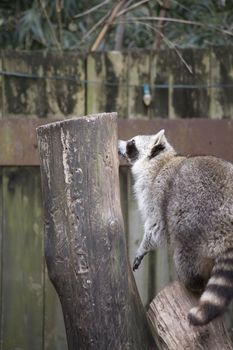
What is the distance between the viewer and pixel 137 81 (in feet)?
20.3

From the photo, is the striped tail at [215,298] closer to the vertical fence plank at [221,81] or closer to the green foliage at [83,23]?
the vertical fence plank at [221,81]

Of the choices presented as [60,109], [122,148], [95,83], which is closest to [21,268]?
[60,109]

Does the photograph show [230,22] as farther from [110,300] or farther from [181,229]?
[110,300]

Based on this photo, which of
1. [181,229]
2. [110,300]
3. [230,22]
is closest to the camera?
[110,300]

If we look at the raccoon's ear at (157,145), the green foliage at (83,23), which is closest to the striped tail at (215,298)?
the raccoon's ear at (157,145)

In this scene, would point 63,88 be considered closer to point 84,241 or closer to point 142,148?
point 142,148

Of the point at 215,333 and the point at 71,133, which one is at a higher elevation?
the point at 71,133

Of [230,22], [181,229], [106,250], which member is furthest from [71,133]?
→ [230,22]

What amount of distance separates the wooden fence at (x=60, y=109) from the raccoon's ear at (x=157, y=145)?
2.34 ft

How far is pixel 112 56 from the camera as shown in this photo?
20.3 ft

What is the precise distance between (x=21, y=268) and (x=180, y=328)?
1.90 meters

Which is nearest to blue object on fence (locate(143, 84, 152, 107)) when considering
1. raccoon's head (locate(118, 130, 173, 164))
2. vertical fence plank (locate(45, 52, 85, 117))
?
vertical fence plank (locate(45, 52, 85, 117))

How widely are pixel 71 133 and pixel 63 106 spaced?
78.3 inches

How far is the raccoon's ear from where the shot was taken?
17.4 feet
